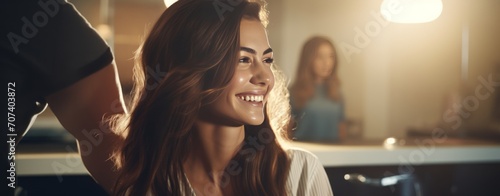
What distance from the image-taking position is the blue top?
3.34ft

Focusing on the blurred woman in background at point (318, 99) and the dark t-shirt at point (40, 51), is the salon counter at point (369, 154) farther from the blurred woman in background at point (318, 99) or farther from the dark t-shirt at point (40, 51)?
the dark t-shirt at point (40, 51)

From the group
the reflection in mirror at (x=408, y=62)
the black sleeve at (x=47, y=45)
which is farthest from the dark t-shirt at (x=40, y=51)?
the reflection in mirror at (x=408, y=62)

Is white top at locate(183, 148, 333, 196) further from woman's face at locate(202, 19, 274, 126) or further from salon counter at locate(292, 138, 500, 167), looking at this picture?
salon counter at locate(292, 138, 500, 167)

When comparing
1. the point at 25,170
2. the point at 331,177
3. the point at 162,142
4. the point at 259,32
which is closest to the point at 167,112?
the point at 162,142

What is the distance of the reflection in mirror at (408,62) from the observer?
134cm

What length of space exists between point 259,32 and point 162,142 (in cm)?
21

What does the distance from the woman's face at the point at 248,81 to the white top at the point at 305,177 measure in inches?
3.6

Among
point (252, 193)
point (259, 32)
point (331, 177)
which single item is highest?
point (259, 32)

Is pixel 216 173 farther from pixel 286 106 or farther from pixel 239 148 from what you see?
pixel 286 106

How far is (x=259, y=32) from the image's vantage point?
71 cm

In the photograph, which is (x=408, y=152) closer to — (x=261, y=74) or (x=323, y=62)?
(x=323, y=62)

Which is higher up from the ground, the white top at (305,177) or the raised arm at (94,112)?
the raised arm at (94,112)

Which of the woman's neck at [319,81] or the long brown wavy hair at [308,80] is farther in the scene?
the woman's neck at [319,81]

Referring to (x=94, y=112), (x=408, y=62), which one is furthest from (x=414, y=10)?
(x=408, y=62)
